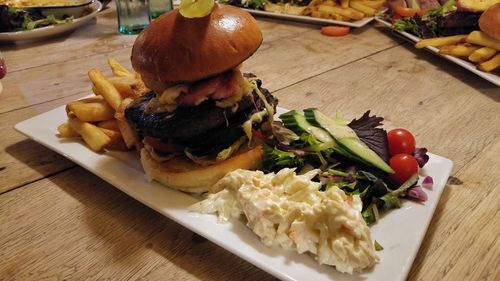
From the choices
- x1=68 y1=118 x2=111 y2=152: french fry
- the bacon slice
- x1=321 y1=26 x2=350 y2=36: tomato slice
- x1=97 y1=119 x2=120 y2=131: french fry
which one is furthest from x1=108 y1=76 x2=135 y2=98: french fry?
x1=321 y1=26 x2=350 y2=36: tomato slice

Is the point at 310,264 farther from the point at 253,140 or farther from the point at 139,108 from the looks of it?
the point at 139,108

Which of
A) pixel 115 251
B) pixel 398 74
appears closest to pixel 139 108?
pixel 115 251

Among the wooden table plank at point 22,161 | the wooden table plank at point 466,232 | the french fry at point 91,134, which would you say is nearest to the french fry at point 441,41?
the wooden table plank at point 466,232

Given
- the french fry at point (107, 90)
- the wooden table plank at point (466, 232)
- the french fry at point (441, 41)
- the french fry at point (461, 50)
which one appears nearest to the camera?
the wooden table plank at point (466, 232)

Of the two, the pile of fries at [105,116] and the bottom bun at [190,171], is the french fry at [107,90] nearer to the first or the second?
the pile of fries at [105,116]

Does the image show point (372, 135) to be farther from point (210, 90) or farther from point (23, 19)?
point (23, 19)

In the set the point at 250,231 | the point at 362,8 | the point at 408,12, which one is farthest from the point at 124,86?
the point at 408,12

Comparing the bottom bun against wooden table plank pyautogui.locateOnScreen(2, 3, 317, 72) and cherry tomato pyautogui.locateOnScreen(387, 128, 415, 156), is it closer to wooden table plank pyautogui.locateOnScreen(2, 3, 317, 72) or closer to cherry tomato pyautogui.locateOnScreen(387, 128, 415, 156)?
cherry tomato pyautogui.locateOnScreen(387, 128, 415, 156)
